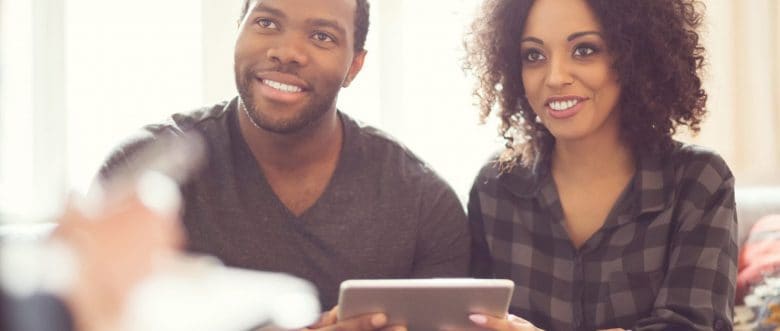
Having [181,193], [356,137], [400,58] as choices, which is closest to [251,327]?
[181,193]

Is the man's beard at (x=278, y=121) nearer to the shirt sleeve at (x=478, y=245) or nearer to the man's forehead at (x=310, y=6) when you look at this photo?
the man's forehead at (x=310, y=6)

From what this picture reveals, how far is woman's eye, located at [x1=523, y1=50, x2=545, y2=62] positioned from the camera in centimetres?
177

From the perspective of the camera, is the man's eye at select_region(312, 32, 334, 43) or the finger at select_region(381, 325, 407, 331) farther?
the man's eye at select_region(312, 32, 334, 43)

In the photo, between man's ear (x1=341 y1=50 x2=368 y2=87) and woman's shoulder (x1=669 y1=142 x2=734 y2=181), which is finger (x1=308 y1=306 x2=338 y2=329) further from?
woman's shoulder (x1=669 y1=142 x2=734 y2=181)

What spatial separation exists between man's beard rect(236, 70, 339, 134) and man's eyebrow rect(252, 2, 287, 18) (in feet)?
0.42

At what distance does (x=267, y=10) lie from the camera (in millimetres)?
1749

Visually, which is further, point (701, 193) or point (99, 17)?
point (99, 17)

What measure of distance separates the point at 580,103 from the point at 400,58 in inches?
35.6

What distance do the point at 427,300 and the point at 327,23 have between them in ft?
2.19

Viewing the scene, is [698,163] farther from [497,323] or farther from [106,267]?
[106,267]

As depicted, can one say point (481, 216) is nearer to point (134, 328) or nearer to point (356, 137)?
point (356, 137)

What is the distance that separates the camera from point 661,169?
1.78 meters

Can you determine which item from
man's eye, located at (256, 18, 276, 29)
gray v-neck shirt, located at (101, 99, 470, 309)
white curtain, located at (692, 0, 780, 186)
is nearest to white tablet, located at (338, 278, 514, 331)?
gray v-neck shirt, located at (101, 99, 470, 309)

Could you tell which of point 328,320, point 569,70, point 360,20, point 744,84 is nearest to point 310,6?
point 360,20
